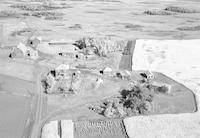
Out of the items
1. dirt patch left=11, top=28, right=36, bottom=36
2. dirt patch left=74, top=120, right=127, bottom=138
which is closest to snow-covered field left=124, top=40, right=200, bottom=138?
dirt patch left=74, top=120, right=127, bottom=138

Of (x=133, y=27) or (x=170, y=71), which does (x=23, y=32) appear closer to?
(x=133, y=27)

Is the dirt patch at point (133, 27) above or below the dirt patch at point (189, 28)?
above

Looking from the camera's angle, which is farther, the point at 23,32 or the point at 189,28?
the point at 189,28

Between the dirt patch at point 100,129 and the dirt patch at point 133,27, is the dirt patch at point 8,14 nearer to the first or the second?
the dirt patch at point 133,27

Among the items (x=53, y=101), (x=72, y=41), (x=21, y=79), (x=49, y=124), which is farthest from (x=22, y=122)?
(x=72, y=41)

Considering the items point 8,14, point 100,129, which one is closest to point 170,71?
point 100,129

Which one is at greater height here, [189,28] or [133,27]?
[133,27]

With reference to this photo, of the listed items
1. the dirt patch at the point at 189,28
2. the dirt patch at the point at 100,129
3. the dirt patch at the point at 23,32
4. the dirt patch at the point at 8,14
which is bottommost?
the dirt patch at the point at 100,129

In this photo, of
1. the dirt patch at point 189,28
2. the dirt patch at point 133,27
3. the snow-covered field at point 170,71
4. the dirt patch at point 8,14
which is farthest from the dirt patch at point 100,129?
the dirt patch at point 8,14

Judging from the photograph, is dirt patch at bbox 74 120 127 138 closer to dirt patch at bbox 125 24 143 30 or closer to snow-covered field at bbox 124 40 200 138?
snow-covered field at bbox 124 40 200 138

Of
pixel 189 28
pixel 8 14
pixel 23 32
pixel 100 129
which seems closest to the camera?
pixel 100 129
